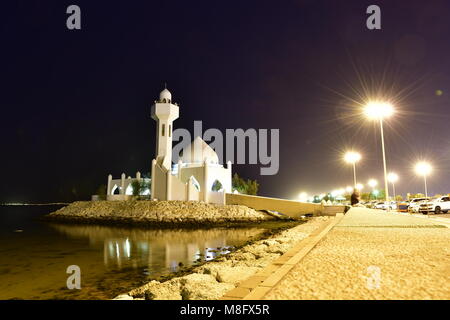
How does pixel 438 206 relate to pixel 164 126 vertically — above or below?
below

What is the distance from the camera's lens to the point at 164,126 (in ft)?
163

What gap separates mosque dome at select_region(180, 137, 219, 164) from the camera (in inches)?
2005

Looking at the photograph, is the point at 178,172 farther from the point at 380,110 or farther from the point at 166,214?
the point at 380,110

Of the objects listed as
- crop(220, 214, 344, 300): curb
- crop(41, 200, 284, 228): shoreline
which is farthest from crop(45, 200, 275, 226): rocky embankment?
crop(220, 214, 344, 300): curb

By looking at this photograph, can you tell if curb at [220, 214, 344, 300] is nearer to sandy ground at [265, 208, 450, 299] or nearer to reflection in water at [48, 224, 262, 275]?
sandy ground at [265, 208, 450, 299]

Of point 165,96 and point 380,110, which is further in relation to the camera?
point 165,96

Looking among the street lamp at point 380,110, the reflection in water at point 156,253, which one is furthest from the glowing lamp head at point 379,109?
the reflection in water at point 156,253

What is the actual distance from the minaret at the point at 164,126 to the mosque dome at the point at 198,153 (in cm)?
357

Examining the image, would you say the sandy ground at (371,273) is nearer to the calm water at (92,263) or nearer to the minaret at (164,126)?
the calm water at (92,263)

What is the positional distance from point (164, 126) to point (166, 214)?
15.9 m

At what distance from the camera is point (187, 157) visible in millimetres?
51969

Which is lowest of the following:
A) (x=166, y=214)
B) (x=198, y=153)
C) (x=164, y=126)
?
(x=166, y=214)

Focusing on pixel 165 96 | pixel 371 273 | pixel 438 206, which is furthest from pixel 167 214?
pixel 371 273

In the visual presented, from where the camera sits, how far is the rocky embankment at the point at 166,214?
129 ft
